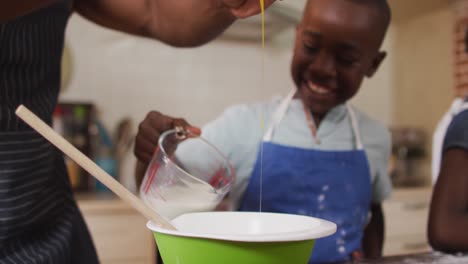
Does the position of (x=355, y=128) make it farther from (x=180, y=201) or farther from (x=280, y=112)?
(x=180, y=201)

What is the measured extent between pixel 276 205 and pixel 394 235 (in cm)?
113

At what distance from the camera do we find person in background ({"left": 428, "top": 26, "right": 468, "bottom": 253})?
2.09 feet

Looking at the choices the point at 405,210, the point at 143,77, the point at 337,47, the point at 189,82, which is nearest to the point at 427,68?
the point at 405,210

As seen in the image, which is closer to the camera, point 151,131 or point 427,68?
point 151,131

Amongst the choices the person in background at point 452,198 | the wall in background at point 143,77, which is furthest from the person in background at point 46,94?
the wall in background at point 143,77

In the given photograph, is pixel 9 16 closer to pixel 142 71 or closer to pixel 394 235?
pixel 142 71

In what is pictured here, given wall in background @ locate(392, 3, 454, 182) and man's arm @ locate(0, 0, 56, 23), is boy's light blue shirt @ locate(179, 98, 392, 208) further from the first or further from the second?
wall in background @ locate(392, 3, 454, 182)

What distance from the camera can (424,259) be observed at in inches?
21.9

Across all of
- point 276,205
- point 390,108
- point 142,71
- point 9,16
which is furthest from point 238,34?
point 390,108

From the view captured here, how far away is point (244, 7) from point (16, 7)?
0.22 meters

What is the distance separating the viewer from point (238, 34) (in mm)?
1007

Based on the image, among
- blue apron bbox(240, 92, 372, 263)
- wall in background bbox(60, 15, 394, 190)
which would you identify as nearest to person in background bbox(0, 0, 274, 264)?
blue apron bbox(240, 92, 372, 263)

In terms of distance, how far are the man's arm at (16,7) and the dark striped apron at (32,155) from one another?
8 centimetres

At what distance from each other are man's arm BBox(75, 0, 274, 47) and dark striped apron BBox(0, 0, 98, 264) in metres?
0.06
